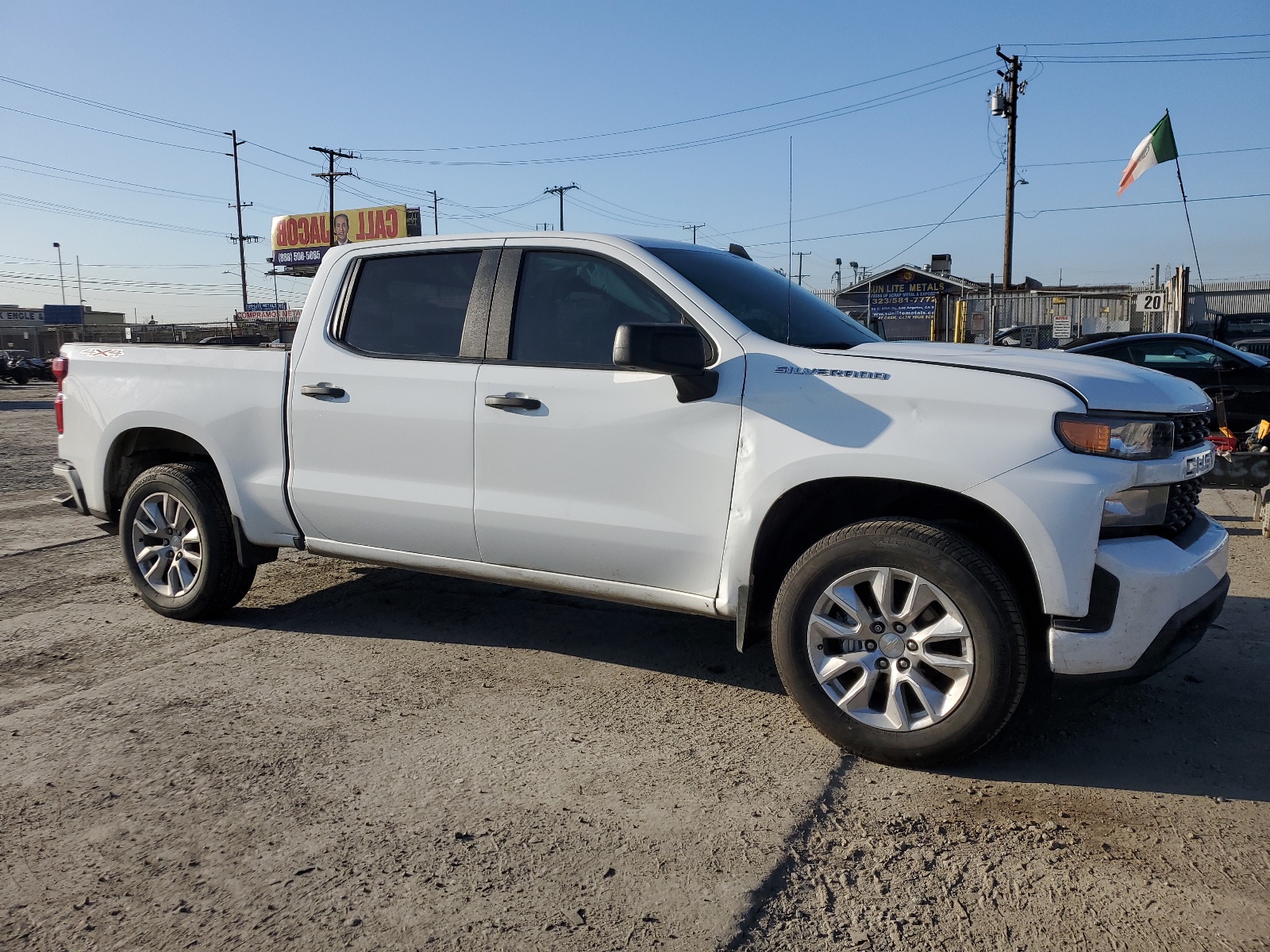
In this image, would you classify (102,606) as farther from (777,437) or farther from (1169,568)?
(1169,568)

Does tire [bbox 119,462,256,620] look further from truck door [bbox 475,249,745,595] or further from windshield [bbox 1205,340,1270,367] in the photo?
windshield [bbox 1205,340,1270,367]

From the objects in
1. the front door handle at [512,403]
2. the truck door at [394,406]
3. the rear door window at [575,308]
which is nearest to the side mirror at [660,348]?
the rear door window at [575,308]

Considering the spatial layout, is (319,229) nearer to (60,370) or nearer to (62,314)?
(62,314)

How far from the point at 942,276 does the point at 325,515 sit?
49819 millimetres

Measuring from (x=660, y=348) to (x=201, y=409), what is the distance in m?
2.67

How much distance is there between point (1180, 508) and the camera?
10.9 ft

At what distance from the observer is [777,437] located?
3.50 meters

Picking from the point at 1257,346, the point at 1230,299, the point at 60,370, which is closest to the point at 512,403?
the point at 60,370

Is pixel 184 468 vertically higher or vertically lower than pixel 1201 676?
higher

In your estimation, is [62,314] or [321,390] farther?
[62,314]

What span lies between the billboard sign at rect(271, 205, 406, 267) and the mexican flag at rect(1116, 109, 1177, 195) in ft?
205

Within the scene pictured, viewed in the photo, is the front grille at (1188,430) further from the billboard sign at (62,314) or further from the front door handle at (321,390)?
the billboard sign at (62,314)

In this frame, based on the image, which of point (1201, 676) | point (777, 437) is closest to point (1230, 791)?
point (1201, 676)

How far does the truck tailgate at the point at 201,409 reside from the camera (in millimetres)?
4699
